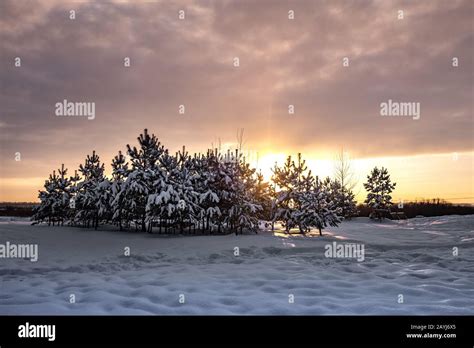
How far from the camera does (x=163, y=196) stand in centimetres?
2289

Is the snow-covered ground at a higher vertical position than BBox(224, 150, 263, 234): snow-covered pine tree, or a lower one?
lower

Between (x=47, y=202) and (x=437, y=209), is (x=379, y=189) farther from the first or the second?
(x=47, y=202)

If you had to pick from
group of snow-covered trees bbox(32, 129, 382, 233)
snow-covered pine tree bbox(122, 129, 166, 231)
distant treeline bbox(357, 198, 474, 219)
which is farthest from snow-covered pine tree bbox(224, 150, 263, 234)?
distant treeline bbox(357, 198, 474, 219)

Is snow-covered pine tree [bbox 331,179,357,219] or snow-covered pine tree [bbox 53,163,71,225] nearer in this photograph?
snow-covered pine tree [bbox 53,163,71,225]

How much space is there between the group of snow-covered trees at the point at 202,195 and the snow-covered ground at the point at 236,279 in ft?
18.1

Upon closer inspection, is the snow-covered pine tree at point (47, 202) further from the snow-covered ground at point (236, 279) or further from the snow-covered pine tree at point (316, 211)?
the snow-covered pine tree at point (316, 211)

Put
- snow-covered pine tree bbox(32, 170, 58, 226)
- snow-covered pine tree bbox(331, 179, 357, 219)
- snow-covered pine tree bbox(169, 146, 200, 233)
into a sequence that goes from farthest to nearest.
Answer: snow-covered pine tree bbox(331, 179, 357, 219) < snow-covered pine tree bbox(32, 170, 58, 226) < snow-covered pine tree bbox(169, 146, 200, 233)

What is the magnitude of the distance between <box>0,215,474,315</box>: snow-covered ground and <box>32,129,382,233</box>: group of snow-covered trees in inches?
218

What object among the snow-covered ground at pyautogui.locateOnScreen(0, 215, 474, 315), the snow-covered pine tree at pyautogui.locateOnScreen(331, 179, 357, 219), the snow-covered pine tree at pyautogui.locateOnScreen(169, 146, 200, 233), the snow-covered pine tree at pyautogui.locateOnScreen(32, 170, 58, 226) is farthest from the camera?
the snow-covered pine tree at pyautogui.locateOnScreen(331, 179, 357, 219)

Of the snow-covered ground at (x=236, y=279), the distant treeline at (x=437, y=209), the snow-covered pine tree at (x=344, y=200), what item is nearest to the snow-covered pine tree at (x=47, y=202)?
the snow-covered ground at (x=236, y=279)

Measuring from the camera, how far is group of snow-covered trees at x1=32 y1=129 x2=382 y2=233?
23812 millimetres

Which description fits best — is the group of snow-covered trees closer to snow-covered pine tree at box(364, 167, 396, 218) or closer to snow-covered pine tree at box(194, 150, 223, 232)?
snow-covered pine tree at box(194, 150, 223, 232)

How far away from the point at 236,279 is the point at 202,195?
45.1 feet

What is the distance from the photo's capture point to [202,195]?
79.2ft
